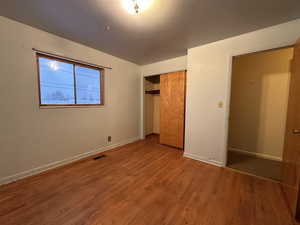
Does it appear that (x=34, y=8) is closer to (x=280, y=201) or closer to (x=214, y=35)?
(x=214, y=35)

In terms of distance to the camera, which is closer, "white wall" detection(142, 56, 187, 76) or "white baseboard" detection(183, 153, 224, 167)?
"white baseboard" detection(183, 153, 224, 167)

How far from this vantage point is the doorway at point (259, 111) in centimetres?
251

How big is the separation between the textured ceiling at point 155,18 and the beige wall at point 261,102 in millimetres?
1174

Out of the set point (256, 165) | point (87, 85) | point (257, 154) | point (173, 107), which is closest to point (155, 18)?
point (87, 85)

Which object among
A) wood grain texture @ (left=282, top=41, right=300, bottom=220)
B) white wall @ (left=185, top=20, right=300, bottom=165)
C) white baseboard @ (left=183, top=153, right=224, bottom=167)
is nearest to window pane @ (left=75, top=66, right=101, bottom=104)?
white wall @ (left=185, top=20, right=300, bottom=165)

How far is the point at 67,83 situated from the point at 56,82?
7.1 inches

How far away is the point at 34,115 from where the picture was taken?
2000 millimetres

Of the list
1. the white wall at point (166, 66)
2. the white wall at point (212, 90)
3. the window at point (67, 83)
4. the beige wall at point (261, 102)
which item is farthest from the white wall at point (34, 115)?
the beige wall at point (261, 102)

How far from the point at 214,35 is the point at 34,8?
8.33ft

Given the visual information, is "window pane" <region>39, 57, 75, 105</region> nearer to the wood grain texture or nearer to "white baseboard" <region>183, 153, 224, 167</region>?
"white baseboard" <region>183, 153, 224, 167</region>

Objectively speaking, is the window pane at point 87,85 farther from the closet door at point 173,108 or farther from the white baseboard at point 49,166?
the closet door at point 173,108

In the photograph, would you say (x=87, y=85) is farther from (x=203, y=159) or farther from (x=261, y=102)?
(x=261, y=102)

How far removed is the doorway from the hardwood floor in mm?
699

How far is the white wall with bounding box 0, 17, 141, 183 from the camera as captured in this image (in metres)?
1.75
